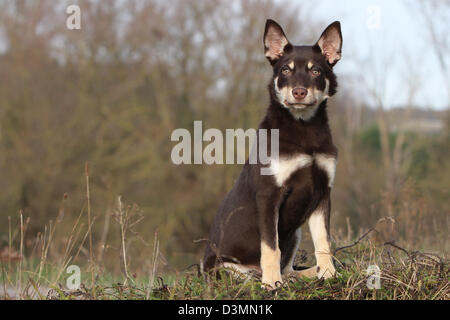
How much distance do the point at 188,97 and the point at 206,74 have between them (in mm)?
1179

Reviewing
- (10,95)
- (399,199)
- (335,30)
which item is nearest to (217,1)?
(10,95)

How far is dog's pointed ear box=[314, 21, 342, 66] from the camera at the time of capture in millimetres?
4727

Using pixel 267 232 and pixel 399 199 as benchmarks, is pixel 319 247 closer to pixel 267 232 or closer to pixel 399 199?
pixel 267 232

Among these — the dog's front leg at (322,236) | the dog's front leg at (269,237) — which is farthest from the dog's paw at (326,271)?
the dog's front leg at (269,237)

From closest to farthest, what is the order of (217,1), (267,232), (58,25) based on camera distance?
(267,232), (58,25), (217,1)

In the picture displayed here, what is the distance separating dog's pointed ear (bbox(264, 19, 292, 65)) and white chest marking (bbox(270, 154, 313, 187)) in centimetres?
103

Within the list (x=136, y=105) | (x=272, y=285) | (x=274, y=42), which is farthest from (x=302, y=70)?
(x=136, y=105)

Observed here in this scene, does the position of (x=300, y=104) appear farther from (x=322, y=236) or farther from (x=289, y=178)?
(x=322, y=236)

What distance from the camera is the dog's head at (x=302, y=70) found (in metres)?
4.36

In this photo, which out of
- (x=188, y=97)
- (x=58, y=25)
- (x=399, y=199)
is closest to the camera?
(x=399, y=199)

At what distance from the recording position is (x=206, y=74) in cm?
1727

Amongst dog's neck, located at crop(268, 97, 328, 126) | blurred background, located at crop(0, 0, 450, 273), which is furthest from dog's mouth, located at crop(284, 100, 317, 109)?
blurred background, located at crop(0, 0, 450, 273)

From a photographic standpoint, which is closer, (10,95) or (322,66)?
(322,66)

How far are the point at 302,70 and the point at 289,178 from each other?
3.08ft
